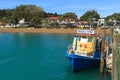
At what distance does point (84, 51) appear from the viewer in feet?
129

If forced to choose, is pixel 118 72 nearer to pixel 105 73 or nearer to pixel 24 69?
pixel 105 73

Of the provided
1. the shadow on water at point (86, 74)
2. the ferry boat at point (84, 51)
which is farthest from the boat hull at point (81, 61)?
the shadow on water at point (86, 74)

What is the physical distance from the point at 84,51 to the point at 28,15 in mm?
129348

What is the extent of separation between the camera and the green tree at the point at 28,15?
161125 millimetres

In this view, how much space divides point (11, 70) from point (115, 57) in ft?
79.6

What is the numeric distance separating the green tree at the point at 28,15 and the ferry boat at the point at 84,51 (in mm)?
119968

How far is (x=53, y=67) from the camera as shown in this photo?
42.9m

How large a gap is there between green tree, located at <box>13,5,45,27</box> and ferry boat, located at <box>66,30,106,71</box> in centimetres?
11997

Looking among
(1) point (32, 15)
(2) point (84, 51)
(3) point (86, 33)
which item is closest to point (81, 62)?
(2) point (84, 51)

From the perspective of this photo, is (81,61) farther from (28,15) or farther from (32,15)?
(28,15)

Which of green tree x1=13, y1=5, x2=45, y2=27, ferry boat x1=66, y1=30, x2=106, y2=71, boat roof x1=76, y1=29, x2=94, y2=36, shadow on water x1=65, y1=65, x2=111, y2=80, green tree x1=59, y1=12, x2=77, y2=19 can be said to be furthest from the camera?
green tree x1=59, y1=12, x2=77, y2=19

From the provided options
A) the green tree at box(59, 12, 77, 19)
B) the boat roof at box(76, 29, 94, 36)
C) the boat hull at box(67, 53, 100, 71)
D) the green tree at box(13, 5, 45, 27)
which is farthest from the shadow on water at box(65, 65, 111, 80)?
the green tree at box(59, 12, 77, 19)

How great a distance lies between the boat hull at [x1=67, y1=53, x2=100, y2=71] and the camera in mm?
37719

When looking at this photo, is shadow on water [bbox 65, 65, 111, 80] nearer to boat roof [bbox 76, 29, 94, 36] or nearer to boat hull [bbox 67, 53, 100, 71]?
boat hull [bbox 67, 53, 100, 71]
